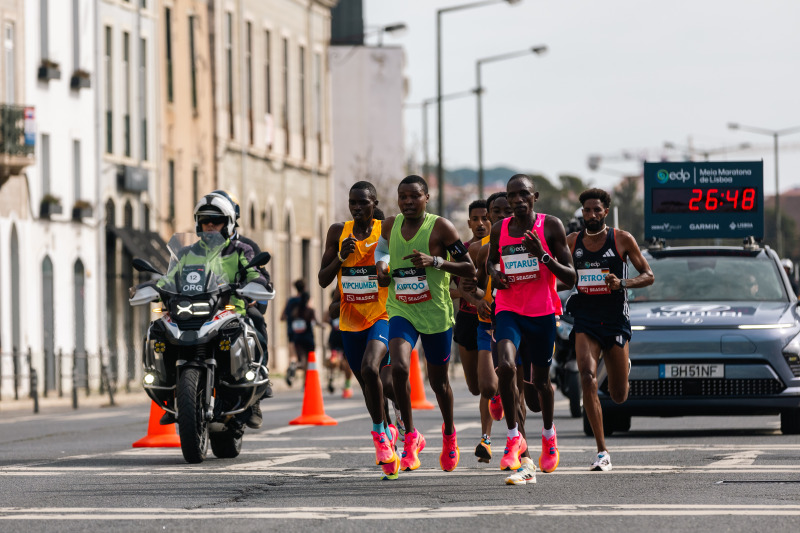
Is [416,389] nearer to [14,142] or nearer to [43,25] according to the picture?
[14,142]

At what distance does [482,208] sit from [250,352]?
7.37 feet

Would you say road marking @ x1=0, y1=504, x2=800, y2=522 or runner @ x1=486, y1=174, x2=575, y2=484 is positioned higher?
runner @ x1=486, y1=174, x2=575, y2=484

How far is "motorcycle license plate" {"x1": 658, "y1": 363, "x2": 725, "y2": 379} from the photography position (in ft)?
59.6

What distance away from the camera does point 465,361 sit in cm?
1544

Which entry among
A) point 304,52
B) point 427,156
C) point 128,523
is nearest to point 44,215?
point 304,52

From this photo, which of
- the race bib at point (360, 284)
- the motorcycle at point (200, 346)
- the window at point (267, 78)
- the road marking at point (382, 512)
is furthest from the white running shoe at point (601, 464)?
the window at point (267, 78)

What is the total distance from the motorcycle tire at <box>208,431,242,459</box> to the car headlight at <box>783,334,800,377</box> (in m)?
5.25

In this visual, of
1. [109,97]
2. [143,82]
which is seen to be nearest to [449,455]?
[109,97]

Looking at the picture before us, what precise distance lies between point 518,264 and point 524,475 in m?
1.47

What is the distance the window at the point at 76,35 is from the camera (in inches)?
1741

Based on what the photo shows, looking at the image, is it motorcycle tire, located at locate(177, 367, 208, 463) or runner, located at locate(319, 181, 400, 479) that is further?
motorcycle tire, located at locate(177, 367, 208, 463)

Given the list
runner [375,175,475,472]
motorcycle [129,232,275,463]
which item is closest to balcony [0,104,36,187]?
motorcycle [129,232,275,463]

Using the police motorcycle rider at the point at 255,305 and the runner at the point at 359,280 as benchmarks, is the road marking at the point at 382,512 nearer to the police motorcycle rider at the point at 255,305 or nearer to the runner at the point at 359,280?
the runner at the point at 359,280

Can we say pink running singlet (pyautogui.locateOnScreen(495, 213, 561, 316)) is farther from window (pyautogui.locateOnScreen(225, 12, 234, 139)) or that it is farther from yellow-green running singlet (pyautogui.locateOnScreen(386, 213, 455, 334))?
window (pyautogui.locateOnScreen(225, 12, 234, 139))
